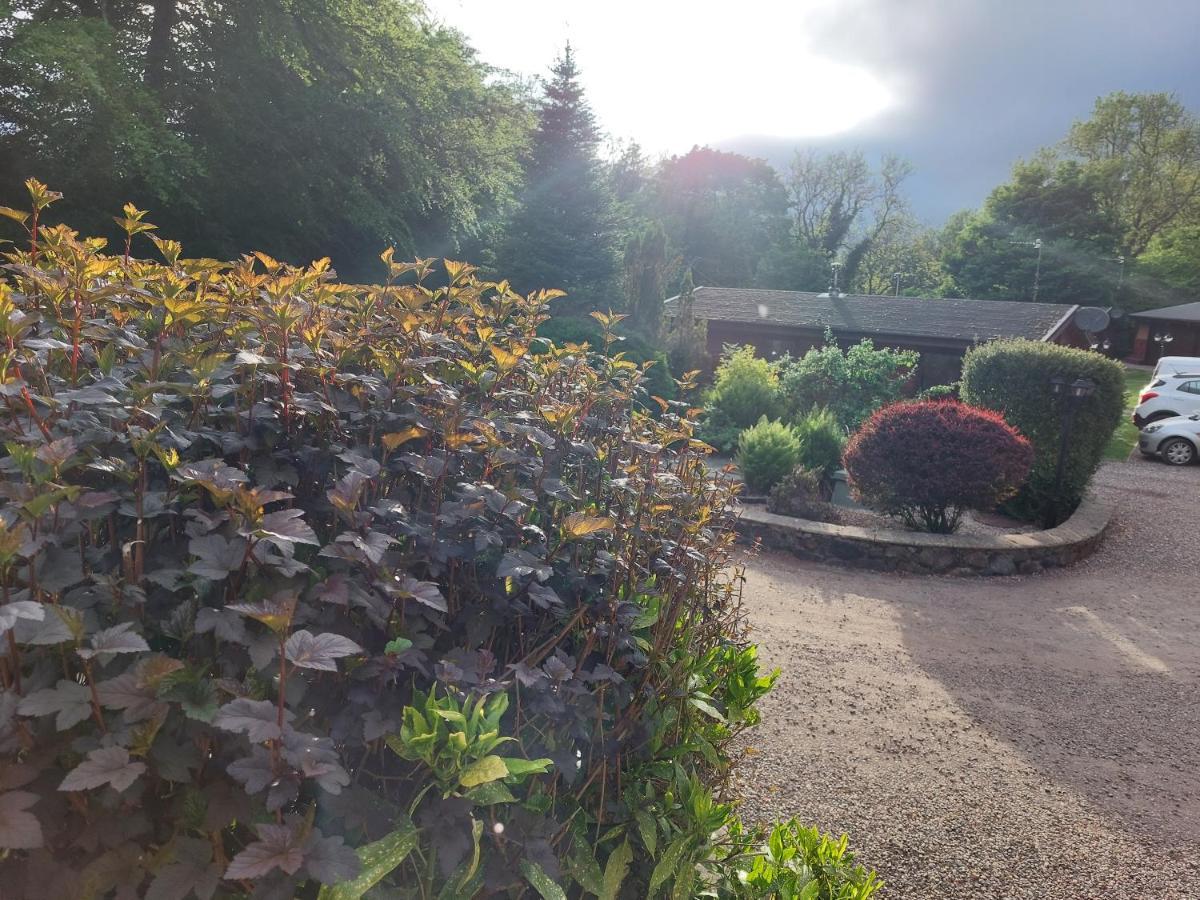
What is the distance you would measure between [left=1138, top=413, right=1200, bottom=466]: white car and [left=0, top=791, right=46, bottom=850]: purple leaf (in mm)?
16108

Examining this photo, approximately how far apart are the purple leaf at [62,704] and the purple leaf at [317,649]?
25 centimetres

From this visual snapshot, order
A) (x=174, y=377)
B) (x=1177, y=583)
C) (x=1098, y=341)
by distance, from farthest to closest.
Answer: (x=1098, y=341), (x=1177, y=583), (x=174, y=377)

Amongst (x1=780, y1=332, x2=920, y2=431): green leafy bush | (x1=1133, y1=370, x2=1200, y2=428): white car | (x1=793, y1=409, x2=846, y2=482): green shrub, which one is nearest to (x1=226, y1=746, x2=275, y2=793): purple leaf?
(x1=793, y1=409, x2=846, y2=482): green shrub

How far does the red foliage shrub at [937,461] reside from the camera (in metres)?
6.77

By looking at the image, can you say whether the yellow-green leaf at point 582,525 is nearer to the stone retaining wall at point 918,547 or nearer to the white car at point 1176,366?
the stone retaining wall at point 918,547

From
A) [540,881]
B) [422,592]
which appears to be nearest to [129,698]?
[422,592]

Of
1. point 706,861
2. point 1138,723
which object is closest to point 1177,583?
point 1138,723

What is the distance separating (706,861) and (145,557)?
1.55 meters

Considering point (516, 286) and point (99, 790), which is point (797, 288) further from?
point (99, 790)

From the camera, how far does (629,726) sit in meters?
1.83

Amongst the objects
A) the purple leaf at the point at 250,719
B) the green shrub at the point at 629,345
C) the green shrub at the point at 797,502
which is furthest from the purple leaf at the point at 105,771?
the green shrub at the point at 629,345

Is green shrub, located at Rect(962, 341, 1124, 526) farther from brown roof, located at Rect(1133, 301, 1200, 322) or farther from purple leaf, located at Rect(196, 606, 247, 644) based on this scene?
brown roof, located at Rect(1133, 301, 1200, 322)

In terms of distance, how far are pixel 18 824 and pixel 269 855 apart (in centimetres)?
29

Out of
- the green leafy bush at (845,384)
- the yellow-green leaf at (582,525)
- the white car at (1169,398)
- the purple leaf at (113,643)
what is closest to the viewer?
the purple leaf at (113,643)
